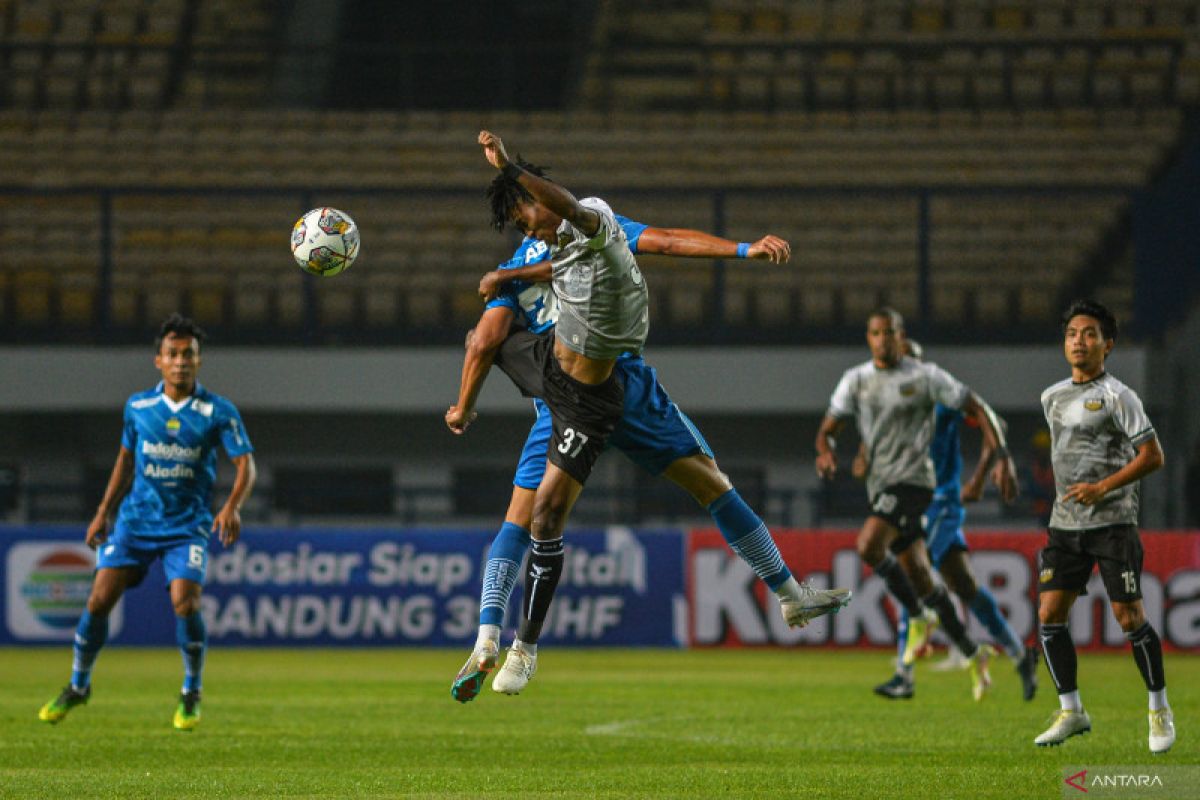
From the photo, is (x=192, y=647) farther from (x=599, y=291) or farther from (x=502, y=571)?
(x=599, y=291)

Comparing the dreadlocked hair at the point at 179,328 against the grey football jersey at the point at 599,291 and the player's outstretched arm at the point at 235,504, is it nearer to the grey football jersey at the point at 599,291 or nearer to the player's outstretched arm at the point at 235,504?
the player's outstretched arm at the point at 235,504

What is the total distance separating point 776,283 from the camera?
22.1m

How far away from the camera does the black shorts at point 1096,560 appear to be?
895 cm

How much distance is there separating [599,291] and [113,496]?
4.23m

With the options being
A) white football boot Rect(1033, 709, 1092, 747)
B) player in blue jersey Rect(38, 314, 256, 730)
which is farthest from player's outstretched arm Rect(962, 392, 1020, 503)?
player in blue jersey Rect(38, 314, 256, 730)

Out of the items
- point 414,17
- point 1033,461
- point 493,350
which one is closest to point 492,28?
point 414,17

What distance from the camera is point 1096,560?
9156mm

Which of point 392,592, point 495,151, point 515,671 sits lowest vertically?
point 392,592

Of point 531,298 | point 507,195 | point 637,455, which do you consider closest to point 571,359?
point 637,455

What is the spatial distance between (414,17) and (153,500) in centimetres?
2199

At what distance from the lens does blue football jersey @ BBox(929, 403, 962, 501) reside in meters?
13.3

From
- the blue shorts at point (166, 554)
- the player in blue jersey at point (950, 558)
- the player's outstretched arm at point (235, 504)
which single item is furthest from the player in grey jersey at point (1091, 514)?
the blue shorts at point (166, 554)

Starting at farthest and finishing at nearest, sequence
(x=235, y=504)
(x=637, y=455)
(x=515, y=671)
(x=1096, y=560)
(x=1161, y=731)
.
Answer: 1. (x=235, y=504)
2. (x=1096, y=560)
3. (x=1161, y=731)
4. (x=637, y=455)
5. (x=515, y=671)

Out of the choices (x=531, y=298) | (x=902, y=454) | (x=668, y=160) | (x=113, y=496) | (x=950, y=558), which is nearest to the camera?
(x=531, y=298)
